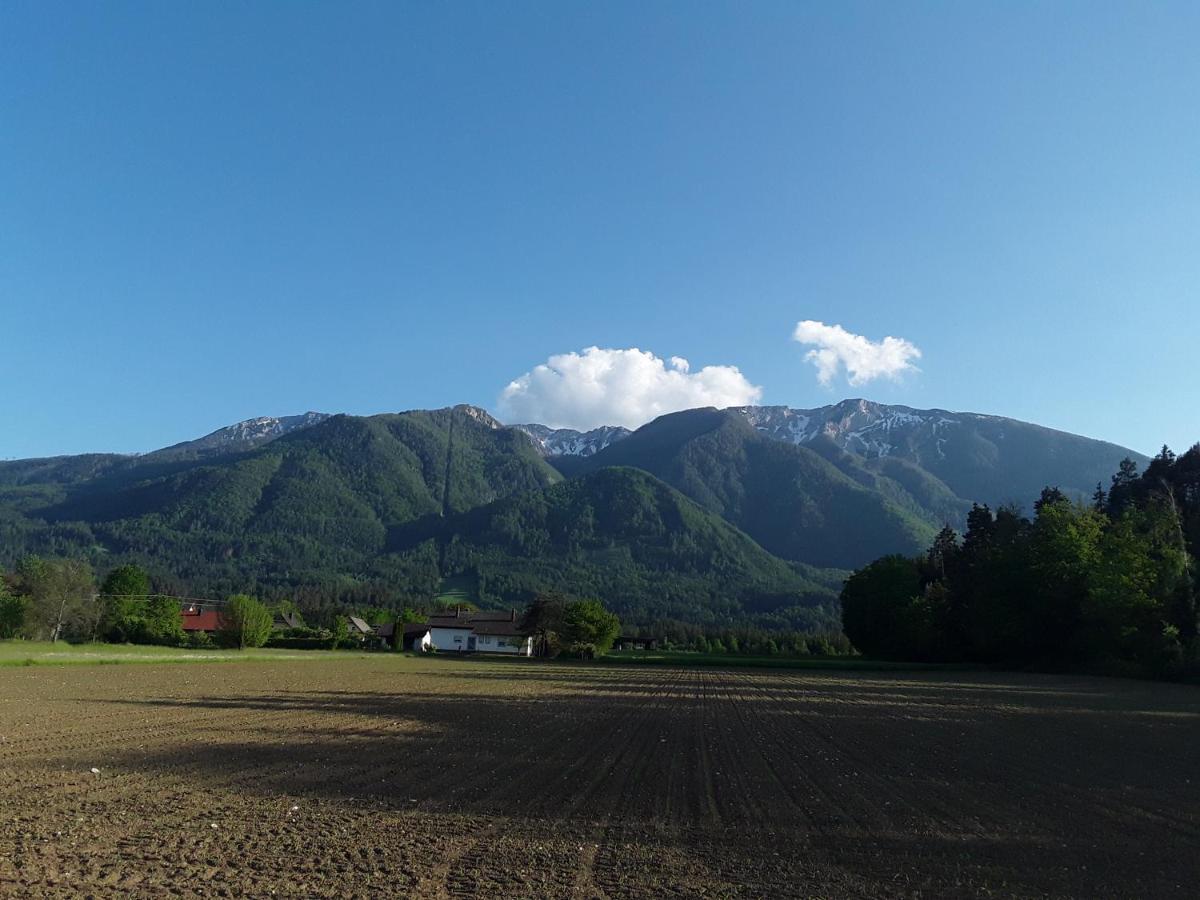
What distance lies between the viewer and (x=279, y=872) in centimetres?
976

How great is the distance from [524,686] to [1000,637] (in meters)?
55.2

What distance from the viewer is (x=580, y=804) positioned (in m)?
14.5

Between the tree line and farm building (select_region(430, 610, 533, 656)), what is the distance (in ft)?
231

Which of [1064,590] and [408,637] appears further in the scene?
[408,637]

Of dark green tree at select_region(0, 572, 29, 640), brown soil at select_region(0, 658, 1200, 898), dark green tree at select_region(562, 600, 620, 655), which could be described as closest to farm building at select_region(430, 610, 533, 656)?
dark green tree at select_region(562, 600, 620, 655)

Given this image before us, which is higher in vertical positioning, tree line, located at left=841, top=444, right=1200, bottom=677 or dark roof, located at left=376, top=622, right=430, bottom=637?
tree line, located at left=841, top=444, right=1200, bottom=677

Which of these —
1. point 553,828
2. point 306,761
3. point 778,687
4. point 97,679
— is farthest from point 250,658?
point 553,828

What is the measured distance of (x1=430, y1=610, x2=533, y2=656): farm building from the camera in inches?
6314

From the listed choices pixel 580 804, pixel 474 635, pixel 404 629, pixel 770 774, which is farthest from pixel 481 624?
pixel 580 804

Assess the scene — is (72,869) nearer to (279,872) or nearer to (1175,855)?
(279,872)

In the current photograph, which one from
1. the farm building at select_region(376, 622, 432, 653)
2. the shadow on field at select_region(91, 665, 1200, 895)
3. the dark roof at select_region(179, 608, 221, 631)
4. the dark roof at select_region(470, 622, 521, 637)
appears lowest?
the farm building at select_region(376, 622, 432, 653)

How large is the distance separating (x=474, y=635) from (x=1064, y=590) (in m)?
116

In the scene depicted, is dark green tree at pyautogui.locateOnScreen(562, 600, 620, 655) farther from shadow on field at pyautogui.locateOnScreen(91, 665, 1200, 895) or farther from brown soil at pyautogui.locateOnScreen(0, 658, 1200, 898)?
brown soil at pyautogui.locateOnScreen(0, 658, 1200, 898)

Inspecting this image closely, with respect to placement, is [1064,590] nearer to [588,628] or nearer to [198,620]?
[588,628]
